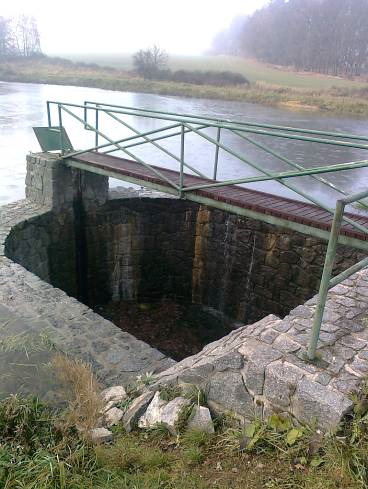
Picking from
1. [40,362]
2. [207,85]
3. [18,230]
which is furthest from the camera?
[207,85]

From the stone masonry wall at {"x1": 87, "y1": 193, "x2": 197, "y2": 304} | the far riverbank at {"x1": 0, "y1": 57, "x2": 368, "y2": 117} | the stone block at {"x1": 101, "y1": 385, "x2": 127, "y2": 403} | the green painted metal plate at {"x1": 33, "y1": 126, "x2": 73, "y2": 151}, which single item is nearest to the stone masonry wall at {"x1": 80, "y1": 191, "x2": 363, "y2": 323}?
the stone masonry wall at {"x1": 87, "y1": 193, "x2": 197, "y2": 304}

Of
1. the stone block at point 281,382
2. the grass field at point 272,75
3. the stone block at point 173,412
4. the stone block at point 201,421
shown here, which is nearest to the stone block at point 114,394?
the stone block at point 173,412

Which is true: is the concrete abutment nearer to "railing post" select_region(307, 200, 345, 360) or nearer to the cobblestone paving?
the cobblestone paving

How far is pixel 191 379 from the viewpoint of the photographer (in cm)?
295

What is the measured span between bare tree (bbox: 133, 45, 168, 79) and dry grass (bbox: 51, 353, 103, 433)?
42.2 m

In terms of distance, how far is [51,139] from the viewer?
7.36m

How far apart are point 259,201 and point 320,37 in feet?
193

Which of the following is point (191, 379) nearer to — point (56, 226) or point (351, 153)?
point (56, 226)

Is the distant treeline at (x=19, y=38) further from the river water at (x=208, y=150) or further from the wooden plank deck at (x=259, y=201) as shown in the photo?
the wooden plank deck at (x=259, y=201)

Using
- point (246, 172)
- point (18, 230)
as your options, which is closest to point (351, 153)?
point (246, 172)

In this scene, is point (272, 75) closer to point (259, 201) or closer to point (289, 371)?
point (259, 201)

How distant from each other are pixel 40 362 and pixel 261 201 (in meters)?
2.93

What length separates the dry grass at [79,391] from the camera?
9.75 ft

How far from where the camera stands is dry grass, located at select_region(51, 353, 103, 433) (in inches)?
117
